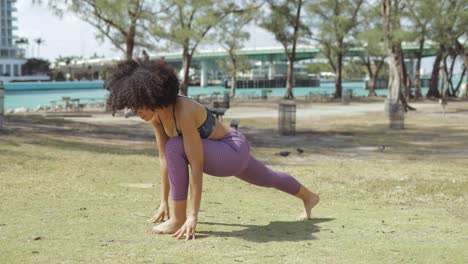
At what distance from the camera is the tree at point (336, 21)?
50844 millimetres

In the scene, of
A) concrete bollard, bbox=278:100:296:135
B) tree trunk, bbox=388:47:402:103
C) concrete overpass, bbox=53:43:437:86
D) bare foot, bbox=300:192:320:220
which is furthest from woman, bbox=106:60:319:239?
concrete overpass, bbox=53:43:437:86

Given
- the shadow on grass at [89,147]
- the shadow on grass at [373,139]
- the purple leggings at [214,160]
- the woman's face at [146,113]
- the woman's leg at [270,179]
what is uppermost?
the woman's face at [146,113]

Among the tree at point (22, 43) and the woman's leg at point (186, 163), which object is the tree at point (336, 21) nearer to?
the woman's leg at point (186, 163)

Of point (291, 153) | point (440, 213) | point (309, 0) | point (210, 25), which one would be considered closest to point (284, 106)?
point (291, 153)

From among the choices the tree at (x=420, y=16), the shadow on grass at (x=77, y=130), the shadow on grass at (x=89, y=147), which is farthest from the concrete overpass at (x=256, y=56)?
the shadow on grass at (x=89, y=147)

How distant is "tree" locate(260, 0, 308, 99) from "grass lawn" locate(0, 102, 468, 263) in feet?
116

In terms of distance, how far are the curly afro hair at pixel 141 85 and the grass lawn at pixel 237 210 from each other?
Result: 36.4 inches

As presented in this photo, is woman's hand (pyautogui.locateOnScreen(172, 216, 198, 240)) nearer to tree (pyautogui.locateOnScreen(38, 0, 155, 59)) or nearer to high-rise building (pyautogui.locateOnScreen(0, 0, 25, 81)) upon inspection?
tree (pyautogui.locateOnScreen(38, 0, 155, 59))

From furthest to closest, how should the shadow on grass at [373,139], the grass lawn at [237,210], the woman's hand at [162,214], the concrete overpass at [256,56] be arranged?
1. the concrete overpass at [256,56]
2. the shadow on grass at [373,139]
3. the woman's hand at [162,214]
4. the grass lawn at [237,210]

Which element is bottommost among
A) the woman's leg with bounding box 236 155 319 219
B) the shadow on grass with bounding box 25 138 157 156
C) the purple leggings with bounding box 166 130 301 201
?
the shadow on grass with bounding box 25 138 157 156

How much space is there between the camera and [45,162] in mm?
9492

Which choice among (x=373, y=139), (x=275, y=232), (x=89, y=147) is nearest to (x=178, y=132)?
(x=275, y=232)

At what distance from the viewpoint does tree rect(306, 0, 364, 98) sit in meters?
50.8

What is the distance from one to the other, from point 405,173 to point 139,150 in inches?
223
